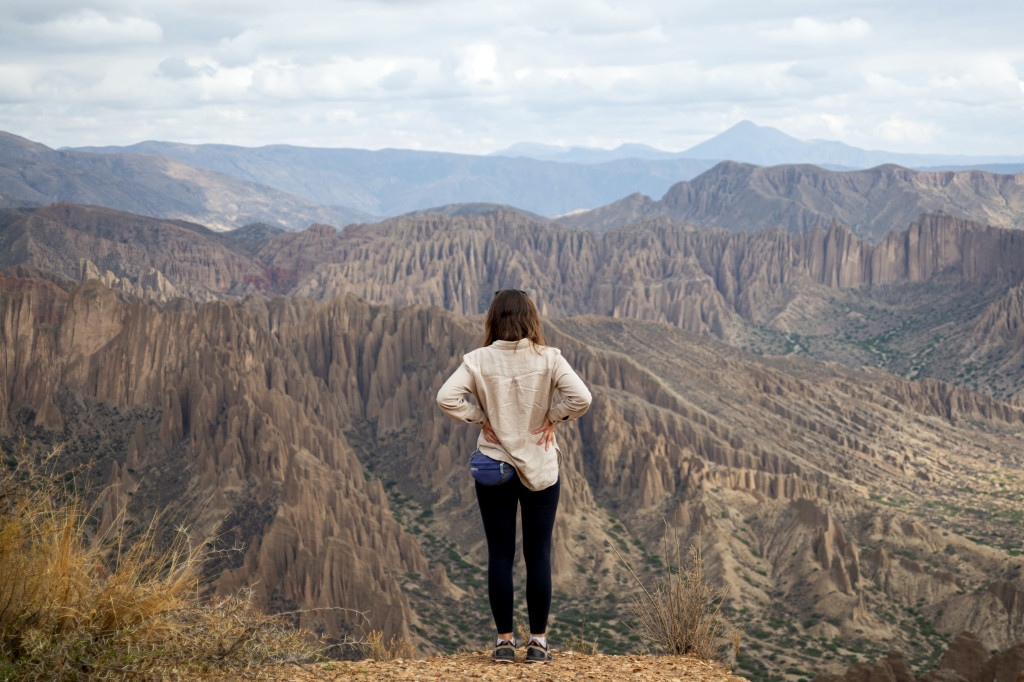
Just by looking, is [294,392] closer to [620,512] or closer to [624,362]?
[620,512]

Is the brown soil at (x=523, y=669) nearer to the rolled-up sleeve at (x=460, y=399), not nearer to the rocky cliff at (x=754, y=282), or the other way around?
the rolled-up sleeve at (x=460, y=399)

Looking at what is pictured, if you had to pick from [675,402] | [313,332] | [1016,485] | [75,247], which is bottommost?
[1016,485]

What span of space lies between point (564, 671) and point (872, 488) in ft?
252

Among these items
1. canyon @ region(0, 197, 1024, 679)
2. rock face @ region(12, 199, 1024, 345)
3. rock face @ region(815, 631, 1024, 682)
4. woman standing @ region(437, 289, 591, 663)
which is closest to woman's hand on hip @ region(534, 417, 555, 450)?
woman standing @ region(437, 289, 591, 663)

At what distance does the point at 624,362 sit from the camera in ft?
292

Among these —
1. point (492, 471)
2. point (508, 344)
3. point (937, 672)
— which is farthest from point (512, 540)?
point (937, 672)

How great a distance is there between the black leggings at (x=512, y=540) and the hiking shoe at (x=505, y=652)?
161 mm

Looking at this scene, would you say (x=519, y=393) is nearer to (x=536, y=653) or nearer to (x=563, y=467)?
(x=536, y=653)

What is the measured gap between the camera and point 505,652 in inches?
395

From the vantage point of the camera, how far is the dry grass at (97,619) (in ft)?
25.9

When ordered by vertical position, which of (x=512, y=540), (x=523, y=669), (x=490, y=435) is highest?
(x=490, y=435)


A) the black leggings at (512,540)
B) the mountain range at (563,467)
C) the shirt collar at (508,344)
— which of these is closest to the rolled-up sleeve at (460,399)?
the shirt collar at (508,344)

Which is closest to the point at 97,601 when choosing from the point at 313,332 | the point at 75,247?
the point at 313,332

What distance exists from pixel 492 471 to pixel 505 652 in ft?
7.94
